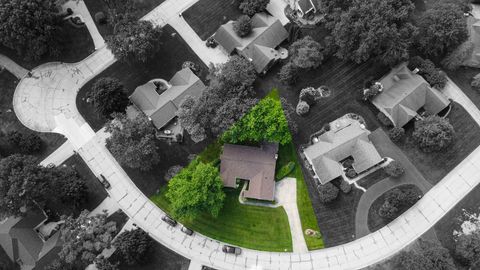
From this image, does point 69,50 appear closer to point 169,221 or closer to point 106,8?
point 106,8

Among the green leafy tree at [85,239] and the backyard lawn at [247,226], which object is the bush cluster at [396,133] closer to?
the backyard lawn at [247,226]

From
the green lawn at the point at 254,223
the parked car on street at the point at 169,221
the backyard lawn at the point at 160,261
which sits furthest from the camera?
the parked car on street at the point at 169,221

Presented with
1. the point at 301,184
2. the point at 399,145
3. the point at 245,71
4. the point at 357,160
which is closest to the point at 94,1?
the point at 245,71

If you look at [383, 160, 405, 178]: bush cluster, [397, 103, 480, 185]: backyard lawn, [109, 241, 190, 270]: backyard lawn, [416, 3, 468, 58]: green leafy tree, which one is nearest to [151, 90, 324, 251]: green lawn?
[109, 241, 190, 270]: backyard lawn

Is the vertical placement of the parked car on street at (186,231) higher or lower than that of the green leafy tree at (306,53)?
lower

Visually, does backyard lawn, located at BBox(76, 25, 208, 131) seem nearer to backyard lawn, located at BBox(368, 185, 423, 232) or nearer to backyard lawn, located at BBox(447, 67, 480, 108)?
backyard lawn, located at BBox(368, 185, 423, 232)

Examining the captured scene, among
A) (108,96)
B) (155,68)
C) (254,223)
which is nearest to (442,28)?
(254,223)

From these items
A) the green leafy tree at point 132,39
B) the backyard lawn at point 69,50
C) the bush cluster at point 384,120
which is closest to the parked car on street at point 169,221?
the green leafy tree at point 132,39
